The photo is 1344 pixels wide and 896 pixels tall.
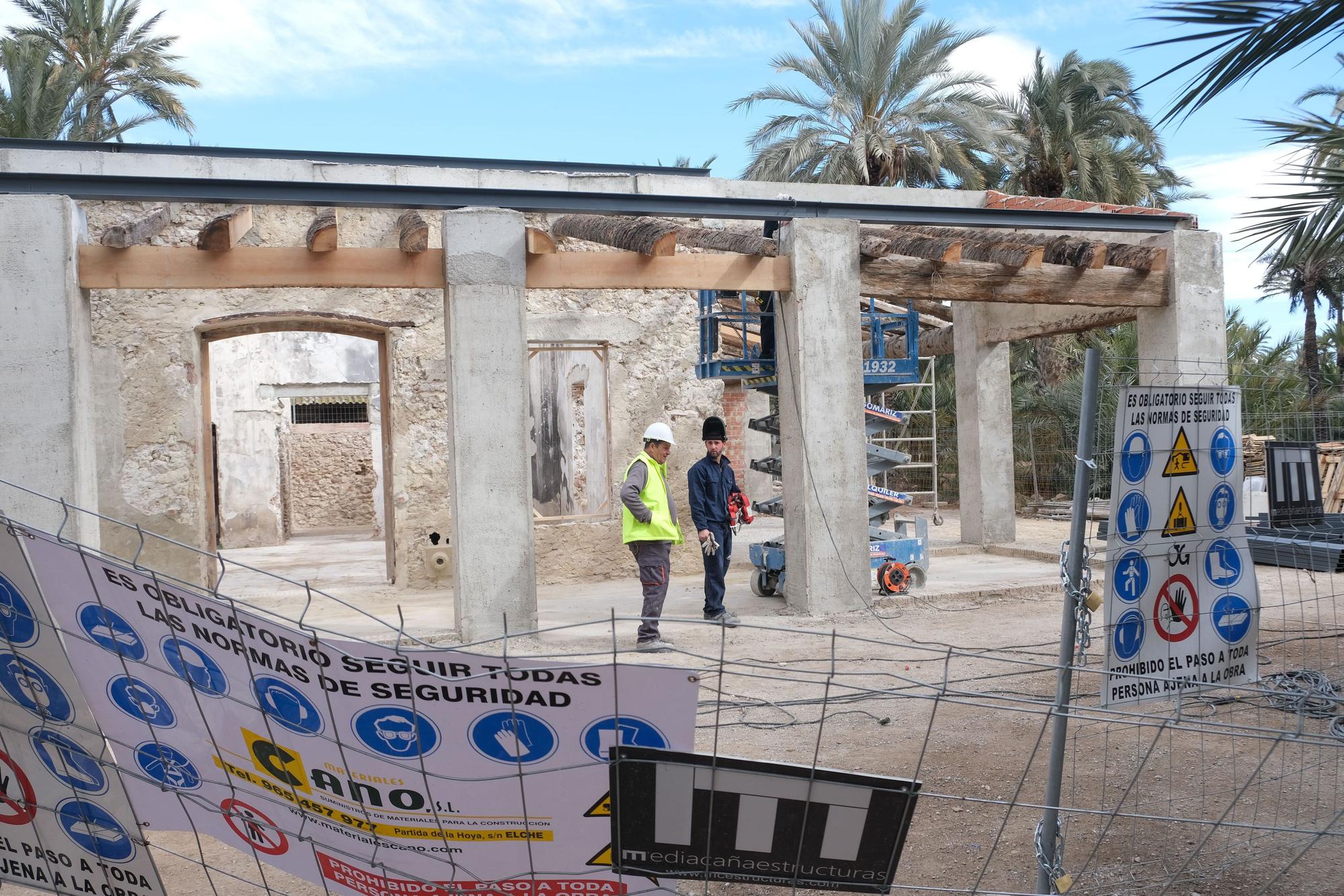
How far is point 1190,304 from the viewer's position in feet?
36.4

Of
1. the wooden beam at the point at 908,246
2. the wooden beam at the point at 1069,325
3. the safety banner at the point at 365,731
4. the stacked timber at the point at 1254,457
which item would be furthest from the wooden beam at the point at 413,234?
the stacked timber at the point at 1254,457

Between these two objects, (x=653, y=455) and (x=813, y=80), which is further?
(x=813, y=80)

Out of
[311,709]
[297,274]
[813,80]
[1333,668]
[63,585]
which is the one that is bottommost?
[1333,668]

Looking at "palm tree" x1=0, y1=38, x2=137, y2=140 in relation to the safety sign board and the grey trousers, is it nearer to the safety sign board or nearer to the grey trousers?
the grey trousers

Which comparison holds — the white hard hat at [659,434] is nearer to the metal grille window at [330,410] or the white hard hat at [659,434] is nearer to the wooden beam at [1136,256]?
the wooden beam at [1136,256]

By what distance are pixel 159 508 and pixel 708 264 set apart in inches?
250

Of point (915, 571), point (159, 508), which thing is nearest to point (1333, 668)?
point (915, 571)

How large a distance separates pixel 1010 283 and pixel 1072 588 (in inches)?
298

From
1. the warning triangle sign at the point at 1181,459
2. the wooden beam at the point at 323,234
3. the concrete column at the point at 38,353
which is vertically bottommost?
the warning triangle sign at the point at 1181,459

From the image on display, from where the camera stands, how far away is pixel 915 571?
11.0 meters

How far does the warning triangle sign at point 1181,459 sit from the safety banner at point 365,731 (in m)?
2.33

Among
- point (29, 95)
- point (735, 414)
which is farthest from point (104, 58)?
point (735, 414)

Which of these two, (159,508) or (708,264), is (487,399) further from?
(159,508)

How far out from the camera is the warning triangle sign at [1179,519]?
3832 mm
